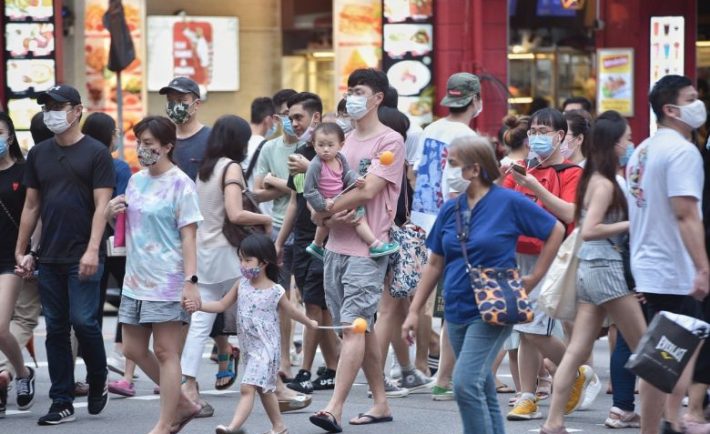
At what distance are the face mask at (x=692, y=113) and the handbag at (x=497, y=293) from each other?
1.31 meters

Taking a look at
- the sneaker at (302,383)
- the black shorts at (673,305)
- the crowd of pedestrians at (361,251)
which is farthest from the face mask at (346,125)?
the black shorts at (673,305)

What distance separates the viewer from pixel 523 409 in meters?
9.37

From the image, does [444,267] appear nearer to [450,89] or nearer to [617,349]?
[617,349]

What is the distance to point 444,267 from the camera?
7656mm

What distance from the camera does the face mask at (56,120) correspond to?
9.25 metres

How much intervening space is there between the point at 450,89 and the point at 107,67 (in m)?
11.8

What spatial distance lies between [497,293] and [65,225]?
10.7 ft

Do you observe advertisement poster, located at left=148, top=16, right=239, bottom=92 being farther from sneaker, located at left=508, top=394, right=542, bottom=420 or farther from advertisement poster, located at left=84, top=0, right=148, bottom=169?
sneaker, located at left=508, top=394, right=542, bottom=420

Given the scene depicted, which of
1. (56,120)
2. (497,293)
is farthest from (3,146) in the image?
(497,293)

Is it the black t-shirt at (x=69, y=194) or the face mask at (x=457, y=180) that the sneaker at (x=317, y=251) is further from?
the face mask at (x=457, y=180)

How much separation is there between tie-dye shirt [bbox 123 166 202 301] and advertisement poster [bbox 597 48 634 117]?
43.7 feet

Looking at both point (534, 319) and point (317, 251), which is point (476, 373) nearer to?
point (534, 319)

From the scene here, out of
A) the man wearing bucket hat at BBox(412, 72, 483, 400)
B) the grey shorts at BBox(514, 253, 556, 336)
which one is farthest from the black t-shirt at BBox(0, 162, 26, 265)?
the grey shorts at BBox(514, 253, 556, 336)

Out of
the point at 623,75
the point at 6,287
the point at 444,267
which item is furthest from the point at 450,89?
the point at 623,75
